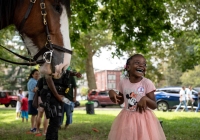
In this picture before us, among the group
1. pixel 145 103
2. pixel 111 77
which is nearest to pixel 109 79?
pixel 111 77

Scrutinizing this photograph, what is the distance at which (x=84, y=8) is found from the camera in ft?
33.4

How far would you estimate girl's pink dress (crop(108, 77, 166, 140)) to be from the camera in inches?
140

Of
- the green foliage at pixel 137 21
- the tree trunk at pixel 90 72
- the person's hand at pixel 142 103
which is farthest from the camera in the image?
the tree trunk at pixel 90 72

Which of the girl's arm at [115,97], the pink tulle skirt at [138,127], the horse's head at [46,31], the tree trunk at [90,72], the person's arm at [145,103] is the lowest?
the pink tulle skirt at [138,127]

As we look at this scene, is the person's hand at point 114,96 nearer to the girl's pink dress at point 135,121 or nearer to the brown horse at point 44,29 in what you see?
the girl's pink dress at point 135,121

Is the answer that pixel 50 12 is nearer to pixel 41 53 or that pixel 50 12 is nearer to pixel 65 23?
pixel 65 23

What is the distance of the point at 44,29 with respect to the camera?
2.82 m

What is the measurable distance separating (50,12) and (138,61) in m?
1.45

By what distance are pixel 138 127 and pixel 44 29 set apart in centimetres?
179

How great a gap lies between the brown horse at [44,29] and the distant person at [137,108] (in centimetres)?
114

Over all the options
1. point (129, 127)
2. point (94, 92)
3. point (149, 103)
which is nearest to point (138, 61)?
point (149, 103)

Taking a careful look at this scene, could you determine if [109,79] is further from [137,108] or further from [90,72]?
[137,108]

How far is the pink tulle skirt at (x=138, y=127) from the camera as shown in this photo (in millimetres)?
3545

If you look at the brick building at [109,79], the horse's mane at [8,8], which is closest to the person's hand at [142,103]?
the horse's mane at [8,8]
